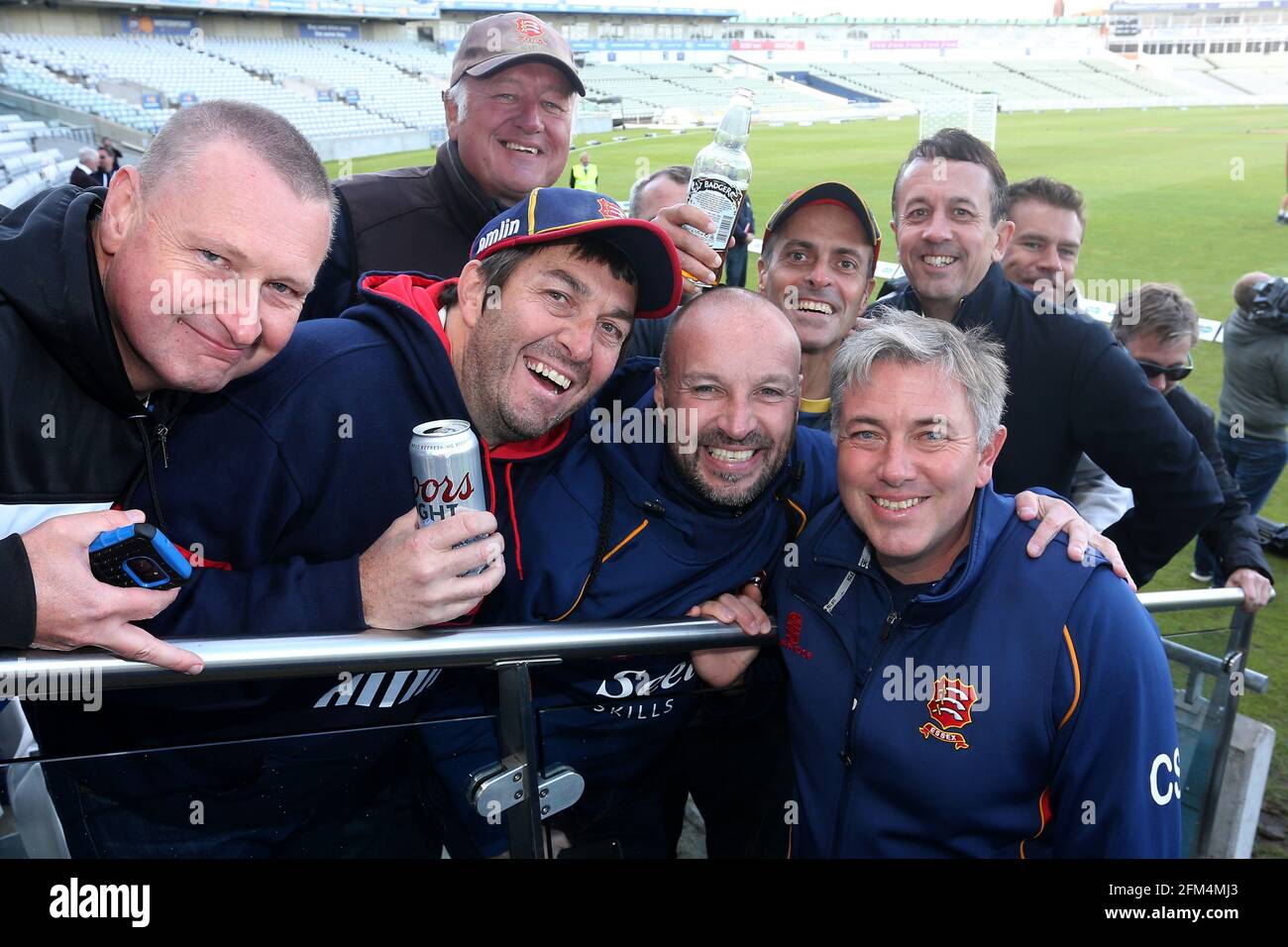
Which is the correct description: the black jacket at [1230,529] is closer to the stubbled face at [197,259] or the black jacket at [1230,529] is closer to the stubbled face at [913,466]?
the stubbled face at [913,466]

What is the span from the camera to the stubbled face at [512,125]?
3.24 metres

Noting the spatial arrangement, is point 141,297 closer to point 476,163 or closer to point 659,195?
point 476,163

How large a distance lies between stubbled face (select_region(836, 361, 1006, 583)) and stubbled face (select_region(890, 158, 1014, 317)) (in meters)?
1.13

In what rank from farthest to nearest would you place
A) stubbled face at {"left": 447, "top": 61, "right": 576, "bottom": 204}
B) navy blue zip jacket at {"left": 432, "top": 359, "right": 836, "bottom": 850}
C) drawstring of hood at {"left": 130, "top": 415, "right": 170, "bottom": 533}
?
1. stubbled face at {"left": 447, "top": 61, "right": 576, "bottom": 204}
2. navy blue zip jacket at {"left": 432, "top": 359, "right": 836, "bottom": 850}
3. drawstring of hood at {"left": 130, "top": 415, "right": 170, "bottom": 533}

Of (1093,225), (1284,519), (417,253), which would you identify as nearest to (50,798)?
(417,253)

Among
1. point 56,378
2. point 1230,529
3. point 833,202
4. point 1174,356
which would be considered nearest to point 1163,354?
point 1174,356

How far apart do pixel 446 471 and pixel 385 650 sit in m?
0.36

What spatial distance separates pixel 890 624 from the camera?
6.30ft

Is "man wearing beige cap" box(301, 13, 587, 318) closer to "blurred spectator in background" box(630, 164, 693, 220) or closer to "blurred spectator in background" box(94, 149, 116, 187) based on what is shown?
"blurred spectator in background" box(630, 164, 693, 220)

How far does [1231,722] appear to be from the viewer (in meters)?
2.85

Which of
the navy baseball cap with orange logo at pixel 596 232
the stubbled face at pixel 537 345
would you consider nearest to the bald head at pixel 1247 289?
the navy baseball cap with orange logo at pixel 596 232

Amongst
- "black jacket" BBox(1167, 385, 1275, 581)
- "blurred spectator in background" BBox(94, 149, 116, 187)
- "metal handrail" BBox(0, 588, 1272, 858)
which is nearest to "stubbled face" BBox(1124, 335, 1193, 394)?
"black jacket" BBox(1167, 385, 1275, 581)

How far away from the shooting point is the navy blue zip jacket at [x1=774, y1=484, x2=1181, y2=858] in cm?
171
